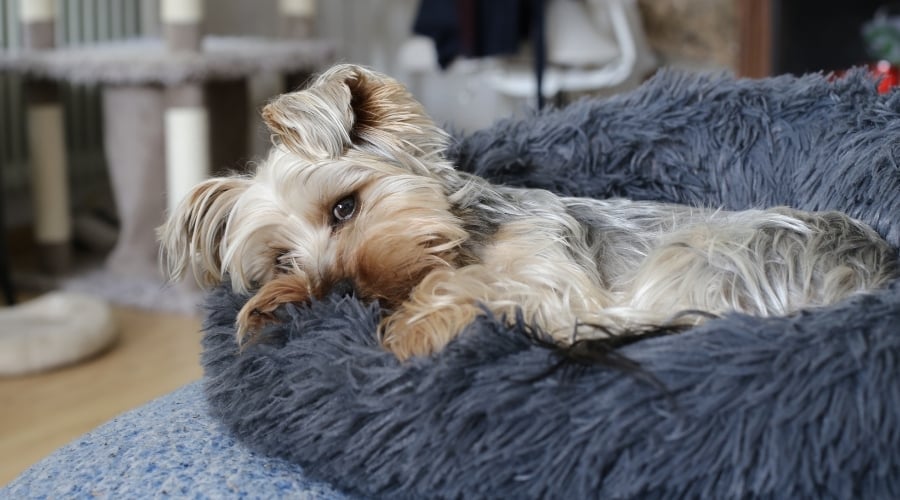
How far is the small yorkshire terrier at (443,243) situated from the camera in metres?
1.34

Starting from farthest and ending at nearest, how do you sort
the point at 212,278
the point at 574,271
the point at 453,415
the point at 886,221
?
1. the point at 212,278
2. the point at 886,221
3. the point at 574,271
4. the point at 453,415

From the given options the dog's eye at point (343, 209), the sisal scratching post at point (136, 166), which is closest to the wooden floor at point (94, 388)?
the sisal scratching post at point (136, 166)

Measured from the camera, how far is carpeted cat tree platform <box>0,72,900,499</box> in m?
1.02

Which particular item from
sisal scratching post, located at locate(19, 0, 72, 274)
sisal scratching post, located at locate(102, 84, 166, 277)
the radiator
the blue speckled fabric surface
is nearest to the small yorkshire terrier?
the blue speckled fabric surface

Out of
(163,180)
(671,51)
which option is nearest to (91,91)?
(163,180)

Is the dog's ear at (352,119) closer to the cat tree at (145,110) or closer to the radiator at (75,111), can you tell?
the cat tree at (145,110)

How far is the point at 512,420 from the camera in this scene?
42.0 inches

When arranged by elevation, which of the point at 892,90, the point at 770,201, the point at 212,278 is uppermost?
the point at 892,90

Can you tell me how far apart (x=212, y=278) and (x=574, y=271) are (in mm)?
630

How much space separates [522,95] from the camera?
442 cm

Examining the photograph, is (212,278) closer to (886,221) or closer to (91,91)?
(886,221)

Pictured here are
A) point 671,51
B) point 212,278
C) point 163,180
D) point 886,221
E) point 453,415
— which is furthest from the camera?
point 671,51

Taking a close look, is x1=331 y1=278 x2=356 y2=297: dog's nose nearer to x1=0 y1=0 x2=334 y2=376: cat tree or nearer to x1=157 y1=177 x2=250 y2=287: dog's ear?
x1=157 y1=177 x2=250 y2=287: dog's ear

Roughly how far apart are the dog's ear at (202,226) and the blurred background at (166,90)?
0.11 m
